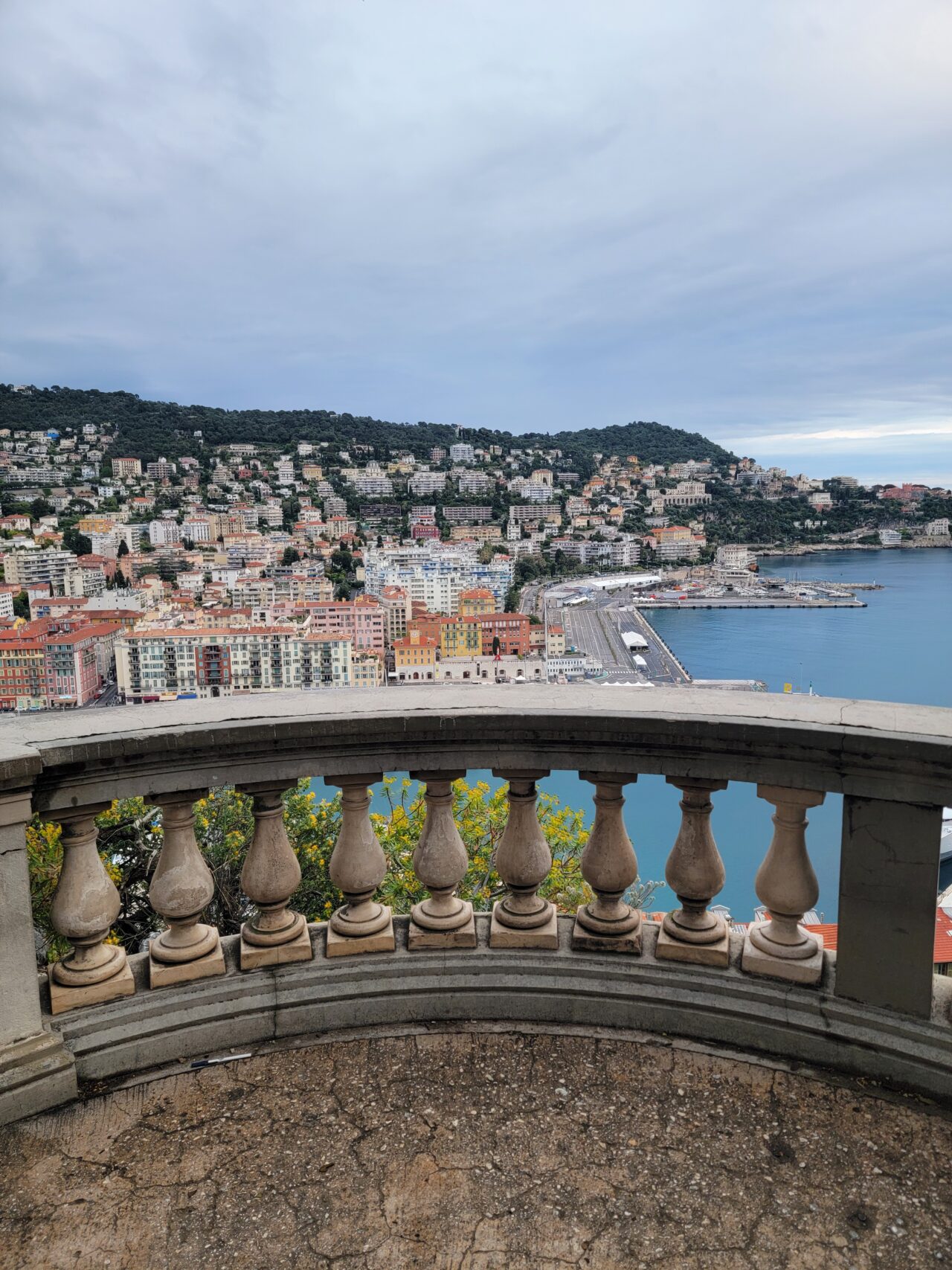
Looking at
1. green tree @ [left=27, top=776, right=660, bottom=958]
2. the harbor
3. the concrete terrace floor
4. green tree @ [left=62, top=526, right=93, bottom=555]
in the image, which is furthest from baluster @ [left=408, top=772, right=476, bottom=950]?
green tree @ [left=62, top=526, right=93, bottom=555]

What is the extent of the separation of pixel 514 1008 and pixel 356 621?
71.2m

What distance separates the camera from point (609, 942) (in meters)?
1.99

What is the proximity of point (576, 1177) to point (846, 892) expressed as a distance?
0.78 meters

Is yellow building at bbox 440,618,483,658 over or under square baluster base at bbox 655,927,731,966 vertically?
under

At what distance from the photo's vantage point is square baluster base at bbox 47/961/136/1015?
1.79 meters

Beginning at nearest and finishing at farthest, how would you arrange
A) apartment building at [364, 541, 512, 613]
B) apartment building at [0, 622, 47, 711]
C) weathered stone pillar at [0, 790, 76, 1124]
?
weathered stone pillar at [0, 790, 76, 1124]
apartment building at [0, 622, 47, 711]
apartment building at [364, 541, 512, 613]

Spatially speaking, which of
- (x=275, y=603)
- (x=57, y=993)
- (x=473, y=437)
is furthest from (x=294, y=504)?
(x=57, y=993)

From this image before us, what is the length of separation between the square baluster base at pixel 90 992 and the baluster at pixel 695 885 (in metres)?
1.23

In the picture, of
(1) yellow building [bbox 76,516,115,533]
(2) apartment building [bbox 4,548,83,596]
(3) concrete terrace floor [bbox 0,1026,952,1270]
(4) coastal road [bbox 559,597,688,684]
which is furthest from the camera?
(1) yellow building [bbox 76,516,115,533]

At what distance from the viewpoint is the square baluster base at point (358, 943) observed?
199 cm

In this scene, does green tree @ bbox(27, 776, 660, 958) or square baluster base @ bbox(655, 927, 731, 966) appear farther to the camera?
green tree @ bbox(27, 776, 660, 958)

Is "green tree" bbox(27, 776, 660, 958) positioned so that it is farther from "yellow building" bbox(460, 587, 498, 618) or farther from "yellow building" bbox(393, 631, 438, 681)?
"yellow building" bbox(460, 587, 498, 618)

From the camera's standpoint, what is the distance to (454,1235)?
142 cm

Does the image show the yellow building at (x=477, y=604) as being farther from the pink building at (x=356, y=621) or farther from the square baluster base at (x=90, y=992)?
the square baluster base at (x=90, y=992)
